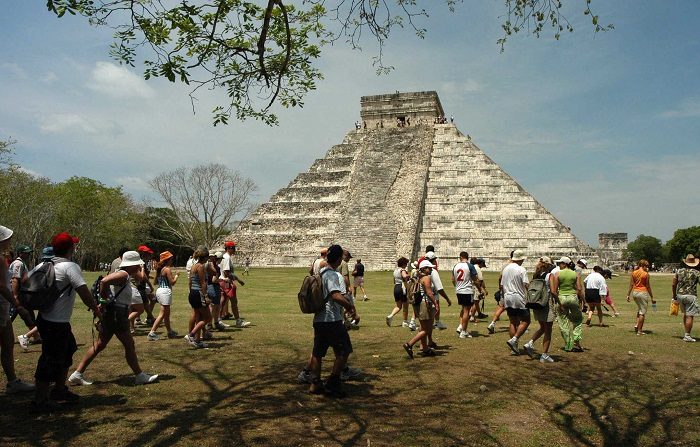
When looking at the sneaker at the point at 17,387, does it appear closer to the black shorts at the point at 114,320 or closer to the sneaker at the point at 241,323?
the black shorts at the point at 114,320

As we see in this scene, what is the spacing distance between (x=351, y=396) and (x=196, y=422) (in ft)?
5.46

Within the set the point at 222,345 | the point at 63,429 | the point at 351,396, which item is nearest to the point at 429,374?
the point at 351,396

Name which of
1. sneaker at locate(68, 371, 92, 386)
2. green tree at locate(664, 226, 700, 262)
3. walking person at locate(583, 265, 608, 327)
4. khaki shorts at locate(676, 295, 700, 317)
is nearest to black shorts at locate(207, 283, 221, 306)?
sneaker at locate(68, 371, 92, 386)

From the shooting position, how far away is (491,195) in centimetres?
3269

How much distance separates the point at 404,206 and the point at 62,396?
29.1m

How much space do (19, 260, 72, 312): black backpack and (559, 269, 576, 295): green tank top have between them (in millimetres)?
6589

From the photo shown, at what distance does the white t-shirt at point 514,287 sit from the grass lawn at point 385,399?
30.3 inches

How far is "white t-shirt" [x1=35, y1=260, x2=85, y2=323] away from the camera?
5059 mm

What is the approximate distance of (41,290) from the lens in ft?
16.5

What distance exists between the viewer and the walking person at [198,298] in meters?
7.79

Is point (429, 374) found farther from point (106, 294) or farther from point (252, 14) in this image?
point (252, 14)

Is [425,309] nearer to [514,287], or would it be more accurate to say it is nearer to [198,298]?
[514,287]

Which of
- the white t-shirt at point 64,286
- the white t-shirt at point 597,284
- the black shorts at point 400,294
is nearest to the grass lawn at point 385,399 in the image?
the white t-shirt at point 64,286

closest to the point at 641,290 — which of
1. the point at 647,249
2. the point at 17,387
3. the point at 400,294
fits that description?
the point at 400,294
